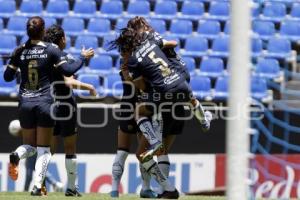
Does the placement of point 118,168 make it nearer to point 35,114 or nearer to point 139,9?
point 35,114

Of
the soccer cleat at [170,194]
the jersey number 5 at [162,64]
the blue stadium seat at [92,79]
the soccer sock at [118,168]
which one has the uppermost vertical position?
the jersey number 5 at [162,64]

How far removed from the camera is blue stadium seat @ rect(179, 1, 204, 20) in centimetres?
1461

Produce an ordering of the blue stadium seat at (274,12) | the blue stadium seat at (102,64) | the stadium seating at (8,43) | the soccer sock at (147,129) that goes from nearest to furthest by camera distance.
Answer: the soccer sock at (147,129) → the blue stadium seat at (102,64) → the stadium seating at (8,43) → the blue stadium seat at (274,12)

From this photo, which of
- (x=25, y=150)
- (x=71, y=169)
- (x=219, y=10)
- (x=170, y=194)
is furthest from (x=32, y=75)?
(x=219, y=10)

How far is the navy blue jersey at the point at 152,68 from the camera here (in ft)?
26.1

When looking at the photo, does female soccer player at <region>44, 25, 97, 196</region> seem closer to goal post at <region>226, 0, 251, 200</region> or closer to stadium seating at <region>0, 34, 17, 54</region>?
goal post at <region>226, 0, 251, 200</region>

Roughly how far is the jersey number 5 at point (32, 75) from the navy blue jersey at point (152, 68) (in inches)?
38.3

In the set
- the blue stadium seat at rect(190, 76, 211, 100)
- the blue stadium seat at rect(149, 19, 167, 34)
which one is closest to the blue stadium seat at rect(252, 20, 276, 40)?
the blue stadium seat at rect(149, 19, 167, 34)

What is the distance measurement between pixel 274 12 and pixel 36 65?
7315 millimetres

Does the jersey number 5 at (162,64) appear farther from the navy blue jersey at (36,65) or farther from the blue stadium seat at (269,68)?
the blue stadium seat at (269,68)

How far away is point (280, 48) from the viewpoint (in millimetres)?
13859

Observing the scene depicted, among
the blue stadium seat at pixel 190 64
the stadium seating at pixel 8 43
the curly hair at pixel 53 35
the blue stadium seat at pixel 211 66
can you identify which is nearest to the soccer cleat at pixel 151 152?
the curly hair at pixel 53 35

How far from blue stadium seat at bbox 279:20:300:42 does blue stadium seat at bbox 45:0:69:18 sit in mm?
3631

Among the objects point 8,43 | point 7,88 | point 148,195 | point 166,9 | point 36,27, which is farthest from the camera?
point 166,9
